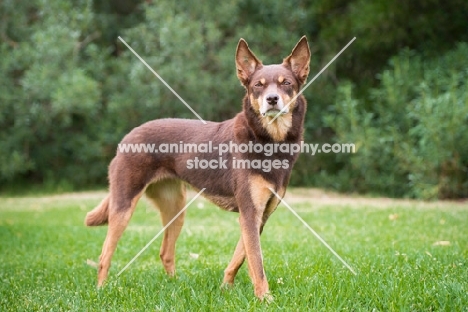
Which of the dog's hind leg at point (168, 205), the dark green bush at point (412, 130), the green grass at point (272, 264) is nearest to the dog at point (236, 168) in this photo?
the dog's hind leg at point (168, 205)

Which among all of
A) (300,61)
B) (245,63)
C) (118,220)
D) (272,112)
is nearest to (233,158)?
(272,112)

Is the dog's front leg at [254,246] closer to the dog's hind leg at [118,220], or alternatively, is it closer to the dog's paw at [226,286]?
the dog's paw at [226,286]

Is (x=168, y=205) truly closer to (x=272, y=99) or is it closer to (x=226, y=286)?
(x=226, y=286)

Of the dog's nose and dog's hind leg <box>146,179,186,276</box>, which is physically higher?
the dog's nose

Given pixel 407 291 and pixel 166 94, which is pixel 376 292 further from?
pixel 166 94

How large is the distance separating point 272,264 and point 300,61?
2.08 meters

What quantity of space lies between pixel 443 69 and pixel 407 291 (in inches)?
376

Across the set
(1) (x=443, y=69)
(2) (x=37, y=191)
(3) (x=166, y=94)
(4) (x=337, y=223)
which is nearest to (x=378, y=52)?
(1) (x=443, y=69)

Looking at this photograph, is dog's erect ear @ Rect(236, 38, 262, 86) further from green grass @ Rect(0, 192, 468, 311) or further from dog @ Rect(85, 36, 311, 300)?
green grass @ Rect(0, 192, 468, 311)

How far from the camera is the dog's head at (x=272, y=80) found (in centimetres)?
496

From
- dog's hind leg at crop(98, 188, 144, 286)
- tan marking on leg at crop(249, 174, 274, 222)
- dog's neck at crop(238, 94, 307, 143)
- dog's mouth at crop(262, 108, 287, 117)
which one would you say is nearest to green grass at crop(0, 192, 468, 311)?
dog's hind leg at crop(98, 188, 144, 286)

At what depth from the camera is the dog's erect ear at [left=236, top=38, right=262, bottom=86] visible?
5344mm

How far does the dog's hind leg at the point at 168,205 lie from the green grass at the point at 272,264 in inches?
8.3

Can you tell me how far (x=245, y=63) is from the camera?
5.38 metres
